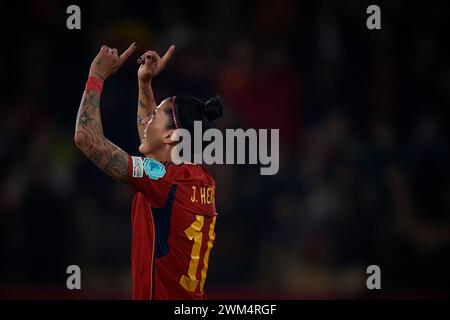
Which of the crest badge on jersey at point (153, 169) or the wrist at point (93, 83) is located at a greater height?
the wrist at point (93, 83)

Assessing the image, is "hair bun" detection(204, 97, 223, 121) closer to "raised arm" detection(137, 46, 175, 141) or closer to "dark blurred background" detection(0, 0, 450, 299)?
"raised arm" detection(137, 46, 175, 141)

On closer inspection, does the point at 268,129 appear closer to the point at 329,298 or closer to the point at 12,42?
the point at 329,298

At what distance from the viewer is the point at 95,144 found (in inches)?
159

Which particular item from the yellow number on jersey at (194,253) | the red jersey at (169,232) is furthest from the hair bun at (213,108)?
the yellow number on jersey at (194,253)

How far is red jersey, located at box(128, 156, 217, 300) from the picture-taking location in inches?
166

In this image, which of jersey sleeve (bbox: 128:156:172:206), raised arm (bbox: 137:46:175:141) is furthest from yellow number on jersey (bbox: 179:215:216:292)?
raised arm (bbox: 137:46:175:141)

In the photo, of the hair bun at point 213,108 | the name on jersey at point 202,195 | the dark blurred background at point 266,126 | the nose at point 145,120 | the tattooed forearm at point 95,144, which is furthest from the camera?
the dark blurred background at point 266,126

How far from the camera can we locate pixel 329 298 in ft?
25.7

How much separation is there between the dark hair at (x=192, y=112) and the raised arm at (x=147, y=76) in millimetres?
423

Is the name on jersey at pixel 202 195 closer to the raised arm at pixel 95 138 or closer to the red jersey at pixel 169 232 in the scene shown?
the red jersey at pixel 169 232

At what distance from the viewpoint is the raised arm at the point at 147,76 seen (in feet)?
15.8

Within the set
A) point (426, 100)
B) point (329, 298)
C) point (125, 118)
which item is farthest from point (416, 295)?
point (125, 118)

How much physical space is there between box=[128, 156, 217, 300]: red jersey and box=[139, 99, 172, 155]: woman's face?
0.62 ft
